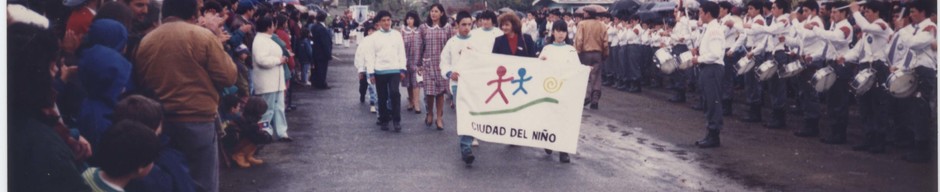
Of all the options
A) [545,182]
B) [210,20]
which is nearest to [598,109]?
[545,182]

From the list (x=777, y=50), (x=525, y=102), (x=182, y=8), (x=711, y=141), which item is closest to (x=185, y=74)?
(x=182, y=8)

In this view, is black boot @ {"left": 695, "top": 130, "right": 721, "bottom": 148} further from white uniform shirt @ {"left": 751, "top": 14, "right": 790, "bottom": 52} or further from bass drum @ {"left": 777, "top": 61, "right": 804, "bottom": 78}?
white uniform shirt @ {"left": 751, "top": 14, "right": 790, "bottom": 52}

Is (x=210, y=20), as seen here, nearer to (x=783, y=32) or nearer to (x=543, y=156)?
(x=543, y=156)

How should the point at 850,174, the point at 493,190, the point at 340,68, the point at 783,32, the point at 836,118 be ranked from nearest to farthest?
the point at 493,190 < the point at 850,174 < the point at 836,118 < the point at 783,32 < the point at 340,68

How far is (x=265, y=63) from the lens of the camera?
435 inches

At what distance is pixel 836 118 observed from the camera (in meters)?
12.6

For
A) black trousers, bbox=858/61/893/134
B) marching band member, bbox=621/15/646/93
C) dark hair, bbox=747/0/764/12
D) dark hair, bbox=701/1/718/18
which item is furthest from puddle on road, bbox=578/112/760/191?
marching band member, bbox=621/15/646/93

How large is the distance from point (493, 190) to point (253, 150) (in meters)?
2.64

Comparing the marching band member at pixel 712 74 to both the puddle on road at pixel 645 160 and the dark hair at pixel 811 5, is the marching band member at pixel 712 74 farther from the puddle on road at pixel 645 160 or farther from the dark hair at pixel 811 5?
the dark hair at pixel 811 5

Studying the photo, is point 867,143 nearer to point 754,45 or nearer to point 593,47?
point 754,45

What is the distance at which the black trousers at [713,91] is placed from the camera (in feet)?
38.7

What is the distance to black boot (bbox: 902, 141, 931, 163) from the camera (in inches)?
428

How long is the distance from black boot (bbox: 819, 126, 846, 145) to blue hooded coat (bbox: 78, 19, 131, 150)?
8532mm

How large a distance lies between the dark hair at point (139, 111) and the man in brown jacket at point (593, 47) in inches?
445
